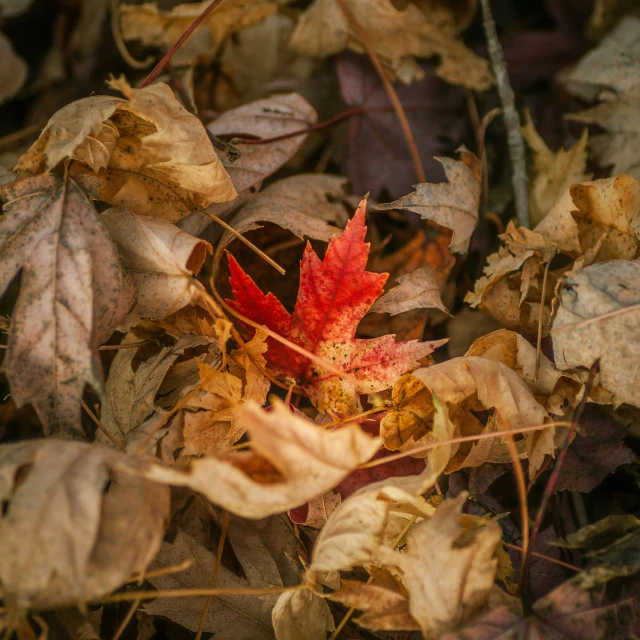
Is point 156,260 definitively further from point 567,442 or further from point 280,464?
point 567,442

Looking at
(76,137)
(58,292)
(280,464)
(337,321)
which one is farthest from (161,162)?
(280,464)

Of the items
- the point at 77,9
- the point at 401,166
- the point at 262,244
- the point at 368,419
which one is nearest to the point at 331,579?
the point at 368,419

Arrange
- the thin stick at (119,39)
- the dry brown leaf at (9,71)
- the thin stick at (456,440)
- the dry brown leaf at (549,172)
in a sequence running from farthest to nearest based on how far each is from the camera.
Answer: the dry brown leaf at (9,71) → the thin stick at (119,39) → the dry brown leaf at (549,172) → the thin stick at (456,440)

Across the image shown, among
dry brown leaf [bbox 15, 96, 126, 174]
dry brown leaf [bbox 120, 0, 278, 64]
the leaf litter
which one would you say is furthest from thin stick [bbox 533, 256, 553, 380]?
dry brown leaf [bbox 120, 0, 278, 64]

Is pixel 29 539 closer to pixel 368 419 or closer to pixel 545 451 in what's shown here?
pixel 368 419

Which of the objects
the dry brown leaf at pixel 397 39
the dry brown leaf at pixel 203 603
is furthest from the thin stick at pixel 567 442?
the dry brown leaf at pixel 397 39

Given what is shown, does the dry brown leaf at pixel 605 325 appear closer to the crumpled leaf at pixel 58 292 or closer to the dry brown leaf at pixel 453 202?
the dry brown leaf at pixel 453 202

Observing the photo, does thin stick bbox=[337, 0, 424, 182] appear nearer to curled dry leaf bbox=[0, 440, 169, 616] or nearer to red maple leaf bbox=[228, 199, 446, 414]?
red maple leaf bbox=[228, 199, 446, 414]
